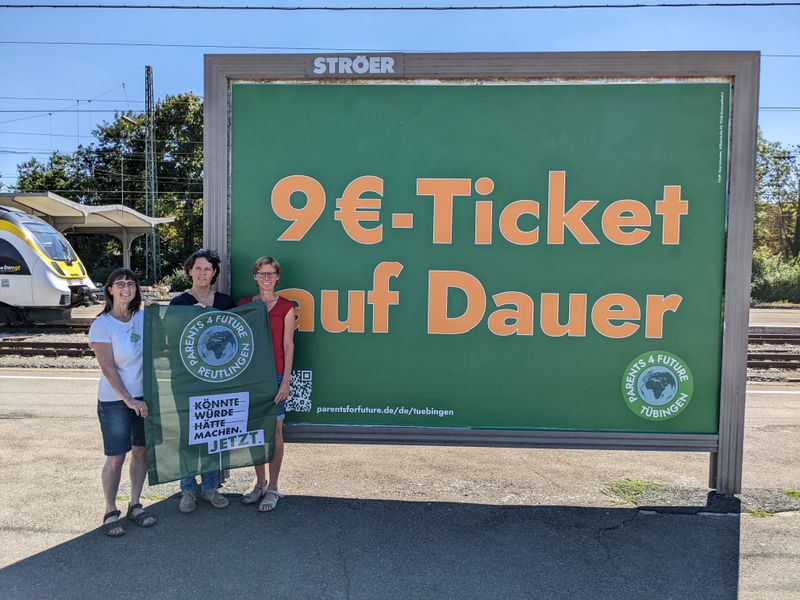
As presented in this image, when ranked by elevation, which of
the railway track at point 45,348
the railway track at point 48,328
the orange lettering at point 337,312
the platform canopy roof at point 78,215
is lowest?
the railway track at point 45,348

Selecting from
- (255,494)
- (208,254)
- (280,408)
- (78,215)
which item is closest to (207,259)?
(208,254)

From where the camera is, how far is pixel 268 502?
180 inches

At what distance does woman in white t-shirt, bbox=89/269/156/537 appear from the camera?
13.3ft

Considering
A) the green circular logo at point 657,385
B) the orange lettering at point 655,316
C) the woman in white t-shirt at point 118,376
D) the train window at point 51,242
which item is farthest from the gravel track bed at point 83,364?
the woman in white t-shirt at point 118,376

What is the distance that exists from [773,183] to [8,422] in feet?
191

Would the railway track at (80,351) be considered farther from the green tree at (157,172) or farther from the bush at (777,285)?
the green tree at (157,172)

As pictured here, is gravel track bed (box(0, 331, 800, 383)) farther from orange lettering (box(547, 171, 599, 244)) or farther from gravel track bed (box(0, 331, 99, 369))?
orange lettering (box(547, 171, 599, 244))

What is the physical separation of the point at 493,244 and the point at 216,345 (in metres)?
2.30

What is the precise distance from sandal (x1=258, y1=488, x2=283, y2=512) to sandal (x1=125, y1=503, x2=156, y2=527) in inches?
29.8

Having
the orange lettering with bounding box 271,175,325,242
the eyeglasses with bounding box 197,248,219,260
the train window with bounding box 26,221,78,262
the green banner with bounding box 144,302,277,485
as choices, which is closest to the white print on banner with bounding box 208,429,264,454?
the green banner with bounding box 144,302,277,485

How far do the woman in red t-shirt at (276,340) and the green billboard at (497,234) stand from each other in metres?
0.33

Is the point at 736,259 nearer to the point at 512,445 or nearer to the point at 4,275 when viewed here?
the point at 512,445

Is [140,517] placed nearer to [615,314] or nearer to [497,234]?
[497,234]

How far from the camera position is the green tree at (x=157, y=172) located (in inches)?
1714
